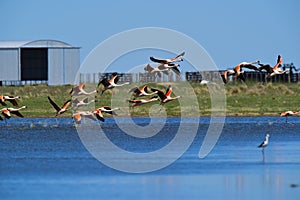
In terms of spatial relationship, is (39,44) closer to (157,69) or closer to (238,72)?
(157,69)

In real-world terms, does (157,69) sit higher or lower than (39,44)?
lower

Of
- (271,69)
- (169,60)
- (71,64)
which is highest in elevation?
(71,64)

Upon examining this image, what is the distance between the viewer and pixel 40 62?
74.1 m

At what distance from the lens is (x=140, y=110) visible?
41.3 metres

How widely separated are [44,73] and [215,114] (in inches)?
1412

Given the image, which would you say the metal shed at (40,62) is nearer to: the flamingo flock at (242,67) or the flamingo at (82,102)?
the flamingo at (82,102)

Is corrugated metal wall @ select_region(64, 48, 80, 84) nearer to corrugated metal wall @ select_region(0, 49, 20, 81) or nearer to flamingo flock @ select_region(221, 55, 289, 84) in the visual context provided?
corrugated metal wall @ select_region(0, 49, 20, 81)

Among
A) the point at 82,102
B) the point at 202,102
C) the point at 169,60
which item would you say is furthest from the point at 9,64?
the point at 169,60

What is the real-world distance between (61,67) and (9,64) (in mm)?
3639

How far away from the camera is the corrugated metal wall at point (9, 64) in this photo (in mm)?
72312

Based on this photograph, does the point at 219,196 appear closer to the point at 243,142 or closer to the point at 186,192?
the point at 186,192

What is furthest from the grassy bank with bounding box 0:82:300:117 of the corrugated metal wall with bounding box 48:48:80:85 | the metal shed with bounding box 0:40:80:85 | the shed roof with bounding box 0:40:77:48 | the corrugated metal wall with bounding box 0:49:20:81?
the shed roof with bounding box 0:40:77:48

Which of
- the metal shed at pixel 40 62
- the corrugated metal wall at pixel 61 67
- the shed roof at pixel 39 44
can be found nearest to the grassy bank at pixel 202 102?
the metal shed at pixel 40 62

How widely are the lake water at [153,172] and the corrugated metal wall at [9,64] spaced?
41.9m
